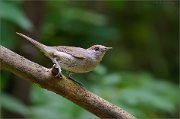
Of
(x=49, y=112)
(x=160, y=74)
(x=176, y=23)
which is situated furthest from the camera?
(x=176, y=23)

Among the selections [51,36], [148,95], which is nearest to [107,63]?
[51,36]

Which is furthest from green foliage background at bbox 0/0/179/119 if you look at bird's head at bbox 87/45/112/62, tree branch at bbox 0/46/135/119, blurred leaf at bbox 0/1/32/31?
tree branch at bbox 0/46/135/119

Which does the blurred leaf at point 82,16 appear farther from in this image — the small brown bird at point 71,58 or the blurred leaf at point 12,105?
the small brown bird at point 71,58

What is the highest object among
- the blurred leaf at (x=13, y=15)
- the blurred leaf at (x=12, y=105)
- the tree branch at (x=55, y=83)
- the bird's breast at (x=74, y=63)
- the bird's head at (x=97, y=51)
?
the blurred leaf at (x=13, y=15)

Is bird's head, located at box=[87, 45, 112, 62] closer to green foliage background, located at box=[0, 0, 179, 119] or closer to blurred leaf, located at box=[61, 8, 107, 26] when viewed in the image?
green foliage background, located at box=[0, 0, 179, 119]

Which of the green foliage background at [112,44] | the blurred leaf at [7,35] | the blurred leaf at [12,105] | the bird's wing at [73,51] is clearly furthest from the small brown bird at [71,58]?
the blurred leaf at [7,35]

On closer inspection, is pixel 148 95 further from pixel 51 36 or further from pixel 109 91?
pixel 51 36

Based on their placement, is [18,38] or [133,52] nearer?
[18,38]

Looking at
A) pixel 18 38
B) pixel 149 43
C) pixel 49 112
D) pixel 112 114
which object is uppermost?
pixel 149 43
